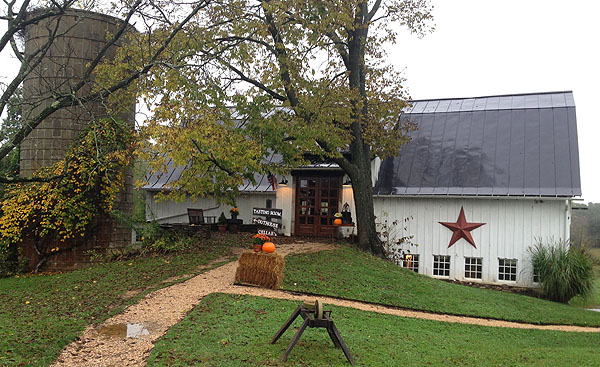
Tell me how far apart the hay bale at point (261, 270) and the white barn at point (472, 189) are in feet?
26.2

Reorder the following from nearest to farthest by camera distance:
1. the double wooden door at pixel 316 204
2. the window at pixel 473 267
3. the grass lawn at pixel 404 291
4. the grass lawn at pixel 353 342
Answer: the grass lawn at pixel 353 342 < the grass lawn at pixel 404 291 < the window at pixel 473 267 < the double wooden door at pixel 316 204

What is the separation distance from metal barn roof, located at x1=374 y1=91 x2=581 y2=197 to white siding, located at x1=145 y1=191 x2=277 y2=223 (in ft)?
17.3

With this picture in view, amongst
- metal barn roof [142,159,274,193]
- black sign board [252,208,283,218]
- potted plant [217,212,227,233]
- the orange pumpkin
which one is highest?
metal barn roof [142,159,274,193]

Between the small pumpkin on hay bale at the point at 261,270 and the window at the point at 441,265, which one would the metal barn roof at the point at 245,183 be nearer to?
the window at the point at 441,265

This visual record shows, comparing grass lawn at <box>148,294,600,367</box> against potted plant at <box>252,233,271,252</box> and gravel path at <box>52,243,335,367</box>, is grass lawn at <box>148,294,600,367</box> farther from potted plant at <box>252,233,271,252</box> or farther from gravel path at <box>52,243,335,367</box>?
potted plant at <box>252,233,271,252</box>

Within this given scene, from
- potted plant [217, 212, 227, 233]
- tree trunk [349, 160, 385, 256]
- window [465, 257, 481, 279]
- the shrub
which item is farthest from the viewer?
potted plant [217, 212, 227, 233]

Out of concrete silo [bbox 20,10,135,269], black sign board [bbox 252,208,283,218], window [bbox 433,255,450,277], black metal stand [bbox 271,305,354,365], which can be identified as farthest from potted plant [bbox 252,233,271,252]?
window [bbox 433,255,450,277]

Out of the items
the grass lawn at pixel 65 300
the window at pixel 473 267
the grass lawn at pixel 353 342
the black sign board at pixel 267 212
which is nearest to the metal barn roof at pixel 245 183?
the black sign board at pixel 267 212

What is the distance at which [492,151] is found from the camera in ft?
61.7

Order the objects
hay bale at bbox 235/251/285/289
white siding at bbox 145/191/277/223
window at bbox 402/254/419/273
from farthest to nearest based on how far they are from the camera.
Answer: white siding at bbox 145/191/277/223, window at bbox 402/254/419/273, hay bale at bbox 235/251/285/289

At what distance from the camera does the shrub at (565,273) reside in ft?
49.5

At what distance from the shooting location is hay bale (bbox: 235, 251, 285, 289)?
1120 cm

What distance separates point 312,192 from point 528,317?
9662mm

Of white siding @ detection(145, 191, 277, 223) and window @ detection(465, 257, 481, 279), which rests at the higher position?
white siding @ detection(145, 191, 277, 223)
